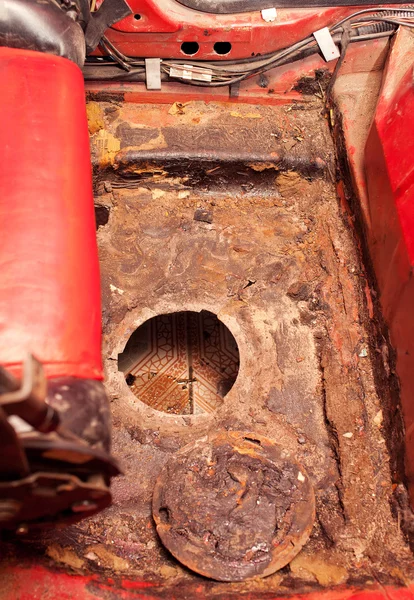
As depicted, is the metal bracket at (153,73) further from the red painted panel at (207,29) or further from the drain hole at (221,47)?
the drain hole at (221,47)

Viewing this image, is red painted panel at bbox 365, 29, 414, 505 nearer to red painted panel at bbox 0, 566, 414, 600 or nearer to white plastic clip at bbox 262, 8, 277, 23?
red painted panel at bbox 0, 566, 414, 600

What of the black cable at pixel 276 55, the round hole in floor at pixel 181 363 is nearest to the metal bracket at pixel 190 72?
the black cable at pixel 276 55

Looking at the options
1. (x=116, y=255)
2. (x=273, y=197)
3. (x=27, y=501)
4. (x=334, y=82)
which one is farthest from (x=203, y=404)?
(x=334, y=82)

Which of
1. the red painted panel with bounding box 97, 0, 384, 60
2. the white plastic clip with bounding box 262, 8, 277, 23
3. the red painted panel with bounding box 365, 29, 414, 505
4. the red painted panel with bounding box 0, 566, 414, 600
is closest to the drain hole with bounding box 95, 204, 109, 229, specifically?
the red painted panel with bounding box 97, 0, 384, 60

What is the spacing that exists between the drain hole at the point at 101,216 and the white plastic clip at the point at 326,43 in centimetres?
137

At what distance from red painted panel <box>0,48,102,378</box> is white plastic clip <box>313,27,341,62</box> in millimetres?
1264

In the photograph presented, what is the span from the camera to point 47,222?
5.82 ft

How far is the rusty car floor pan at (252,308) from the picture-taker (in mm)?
2062

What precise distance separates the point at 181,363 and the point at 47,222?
152 cm

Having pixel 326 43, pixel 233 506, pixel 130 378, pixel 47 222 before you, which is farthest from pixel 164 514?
pixel 326 43

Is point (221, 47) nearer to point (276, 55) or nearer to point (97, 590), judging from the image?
point (276, 55)

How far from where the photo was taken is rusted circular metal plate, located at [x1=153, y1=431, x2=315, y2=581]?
1.95 metres

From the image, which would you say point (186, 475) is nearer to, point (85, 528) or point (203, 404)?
point (85, 528)

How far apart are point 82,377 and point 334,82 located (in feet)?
7.22
